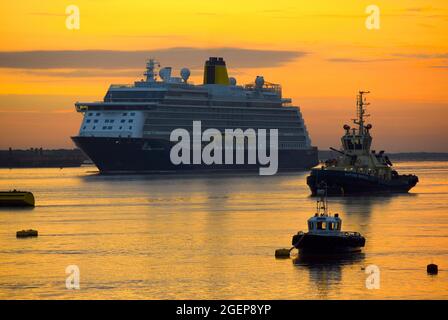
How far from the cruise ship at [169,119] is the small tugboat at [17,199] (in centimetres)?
5681

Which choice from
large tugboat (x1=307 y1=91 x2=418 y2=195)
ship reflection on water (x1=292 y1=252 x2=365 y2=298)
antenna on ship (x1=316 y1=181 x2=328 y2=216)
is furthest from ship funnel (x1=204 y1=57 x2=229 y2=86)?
ship reflection on water (x1=292 y1=252 x2=365 y2=298)

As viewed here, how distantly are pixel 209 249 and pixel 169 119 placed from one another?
368 feet

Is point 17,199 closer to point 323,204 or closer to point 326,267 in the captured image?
point 323,204

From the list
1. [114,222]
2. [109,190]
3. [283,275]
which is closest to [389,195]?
[109,190]

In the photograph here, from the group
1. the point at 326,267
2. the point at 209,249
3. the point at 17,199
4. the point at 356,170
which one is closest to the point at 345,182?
Answer: the point at 356,170

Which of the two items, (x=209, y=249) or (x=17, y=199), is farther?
(x=17, y=199)

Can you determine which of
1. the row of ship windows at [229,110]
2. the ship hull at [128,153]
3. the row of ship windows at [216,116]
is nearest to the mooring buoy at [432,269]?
the ship hull at [128,153]

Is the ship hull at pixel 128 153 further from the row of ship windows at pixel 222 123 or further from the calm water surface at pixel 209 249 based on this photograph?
the calm water surface at pixel 209 249

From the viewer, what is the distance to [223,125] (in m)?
185

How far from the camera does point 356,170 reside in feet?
359

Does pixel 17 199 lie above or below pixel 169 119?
below

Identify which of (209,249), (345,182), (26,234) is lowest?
(209,249)

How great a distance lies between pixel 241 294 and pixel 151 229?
27887 mm

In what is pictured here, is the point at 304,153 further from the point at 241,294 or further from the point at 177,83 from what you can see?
the point at 241,294
